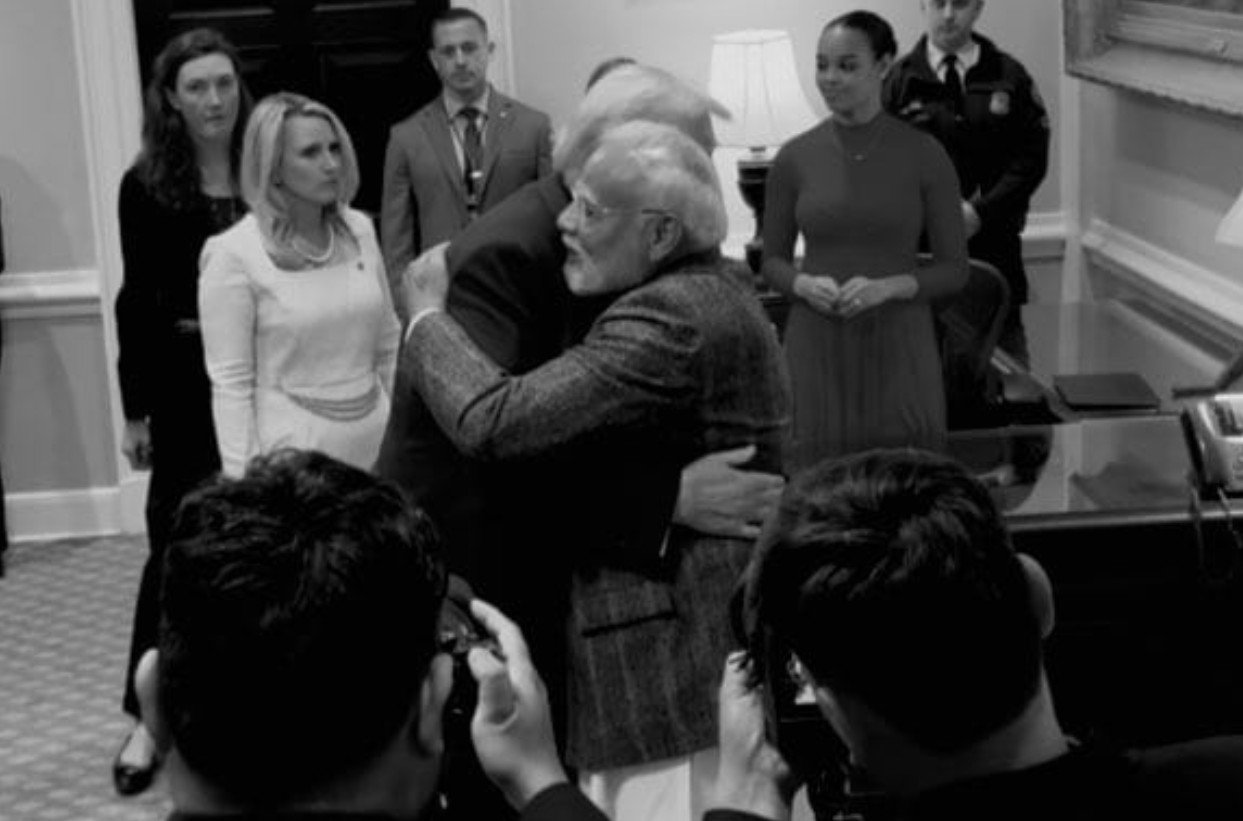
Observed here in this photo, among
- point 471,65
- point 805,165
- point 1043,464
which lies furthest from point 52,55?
point 1043,464

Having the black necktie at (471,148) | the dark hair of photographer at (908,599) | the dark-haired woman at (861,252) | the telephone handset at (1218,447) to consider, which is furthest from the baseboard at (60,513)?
the dark hair of photographer at (908,599)

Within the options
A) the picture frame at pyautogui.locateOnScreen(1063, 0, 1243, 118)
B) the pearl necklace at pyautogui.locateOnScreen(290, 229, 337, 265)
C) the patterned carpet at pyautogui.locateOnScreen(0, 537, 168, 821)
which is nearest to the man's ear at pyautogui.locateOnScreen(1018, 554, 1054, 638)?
the pearl necklace at pyautogui.locateOnScreen(290, 229, 337, 265)

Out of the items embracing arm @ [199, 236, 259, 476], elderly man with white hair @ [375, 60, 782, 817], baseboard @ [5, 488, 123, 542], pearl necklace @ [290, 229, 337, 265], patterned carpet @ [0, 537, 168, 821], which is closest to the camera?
elderly man with white hair @ [375, 60, 782, 817]

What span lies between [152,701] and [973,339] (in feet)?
13.7

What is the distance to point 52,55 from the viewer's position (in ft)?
22.7

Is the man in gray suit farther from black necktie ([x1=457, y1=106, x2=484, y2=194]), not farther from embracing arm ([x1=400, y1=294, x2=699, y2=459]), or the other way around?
embracing arm ([x1=400, y1=294, x2=699, y2=459])

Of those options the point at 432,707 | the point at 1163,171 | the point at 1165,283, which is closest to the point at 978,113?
the point at 1163,171

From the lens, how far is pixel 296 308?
13.6 feet

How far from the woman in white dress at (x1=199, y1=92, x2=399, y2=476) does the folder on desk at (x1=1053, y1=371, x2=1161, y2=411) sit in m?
1.51

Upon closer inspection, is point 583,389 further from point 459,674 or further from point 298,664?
point 298,664

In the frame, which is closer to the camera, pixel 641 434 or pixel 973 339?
pixel 641 434

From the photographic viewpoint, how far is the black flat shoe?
486 centimetres

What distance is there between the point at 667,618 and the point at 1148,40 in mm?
3913

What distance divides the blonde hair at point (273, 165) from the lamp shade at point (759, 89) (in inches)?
94.9
